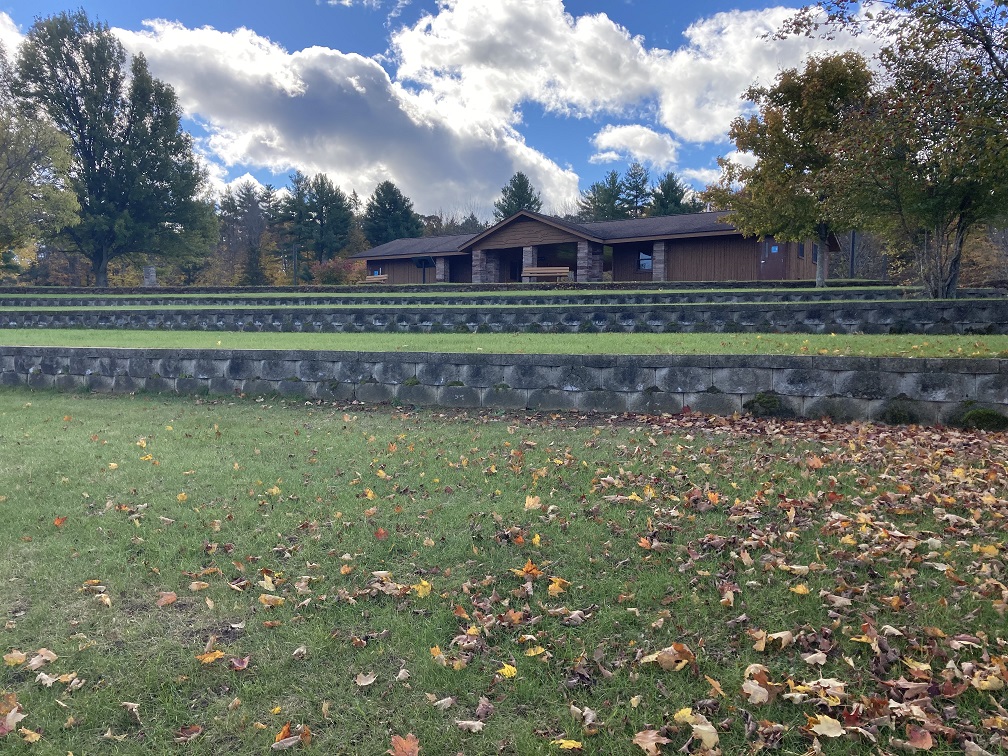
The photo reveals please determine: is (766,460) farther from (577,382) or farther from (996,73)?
(996,73)

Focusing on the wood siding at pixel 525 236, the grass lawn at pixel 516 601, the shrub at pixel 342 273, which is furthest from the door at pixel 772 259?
the grass lawn at pixel 516 601

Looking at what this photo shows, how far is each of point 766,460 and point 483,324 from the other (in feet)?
32.6

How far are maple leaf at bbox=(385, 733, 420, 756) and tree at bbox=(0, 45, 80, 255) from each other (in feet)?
127

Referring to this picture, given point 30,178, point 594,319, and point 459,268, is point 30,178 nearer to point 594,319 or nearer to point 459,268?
point 459,268

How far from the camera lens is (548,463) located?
5633 millimetres

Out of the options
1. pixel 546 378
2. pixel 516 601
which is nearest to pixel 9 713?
pixel 516 601

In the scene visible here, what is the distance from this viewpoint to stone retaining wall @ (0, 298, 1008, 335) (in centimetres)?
1200

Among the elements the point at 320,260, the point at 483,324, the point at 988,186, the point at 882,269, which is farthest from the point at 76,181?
the point at 882,269

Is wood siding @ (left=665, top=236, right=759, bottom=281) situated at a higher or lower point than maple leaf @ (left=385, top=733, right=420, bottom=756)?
higher

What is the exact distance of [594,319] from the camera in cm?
1417

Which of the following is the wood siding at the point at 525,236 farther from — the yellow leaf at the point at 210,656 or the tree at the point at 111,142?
the yellow leaf at the point at 210,656

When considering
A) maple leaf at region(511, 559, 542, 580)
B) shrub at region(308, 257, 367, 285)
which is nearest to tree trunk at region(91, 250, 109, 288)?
shrub at region(308, 257, 367, 285)

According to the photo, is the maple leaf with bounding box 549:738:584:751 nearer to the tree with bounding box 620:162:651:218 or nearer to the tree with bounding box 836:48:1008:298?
the tree with bounding box 836:48:1008:298

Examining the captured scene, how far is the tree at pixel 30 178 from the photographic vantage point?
31.2 m
